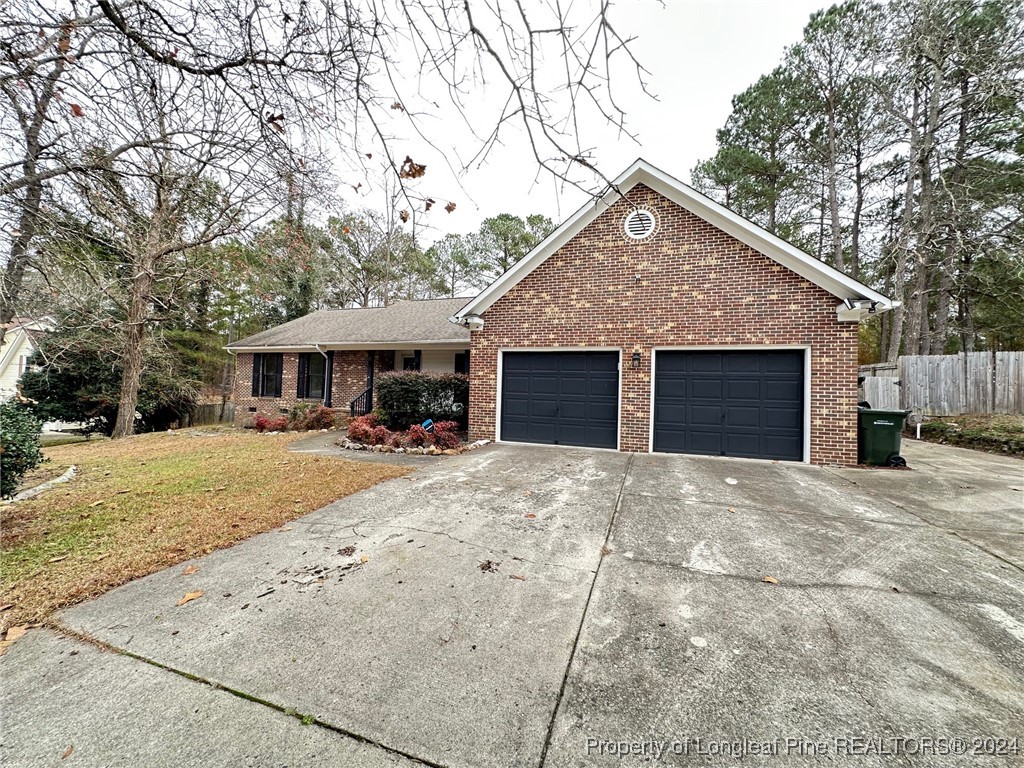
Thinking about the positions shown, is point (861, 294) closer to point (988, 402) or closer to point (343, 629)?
point (988, 402)

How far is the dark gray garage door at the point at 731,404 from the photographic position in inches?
293

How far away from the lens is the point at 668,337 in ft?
26.2

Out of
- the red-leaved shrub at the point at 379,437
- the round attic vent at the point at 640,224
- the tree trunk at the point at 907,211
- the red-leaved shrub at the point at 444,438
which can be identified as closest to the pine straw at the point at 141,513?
the red-leaved shrub at the point at 379,437

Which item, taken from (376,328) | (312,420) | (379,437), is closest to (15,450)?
(379,437)

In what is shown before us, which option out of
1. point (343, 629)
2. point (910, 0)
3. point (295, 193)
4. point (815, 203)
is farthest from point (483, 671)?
point (815, 203)

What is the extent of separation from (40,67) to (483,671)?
5.28 meters

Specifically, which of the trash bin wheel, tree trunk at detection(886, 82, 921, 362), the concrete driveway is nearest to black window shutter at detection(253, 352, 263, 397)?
the concrete driveway

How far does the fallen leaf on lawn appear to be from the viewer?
2633mm

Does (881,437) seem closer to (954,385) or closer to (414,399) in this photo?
(954,385)

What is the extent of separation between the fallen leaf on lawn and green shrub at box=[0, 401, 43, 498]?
244 centimetres

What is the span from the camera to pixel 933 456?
819 centimetres

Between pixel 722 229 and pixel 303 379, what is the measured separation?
14538 mm

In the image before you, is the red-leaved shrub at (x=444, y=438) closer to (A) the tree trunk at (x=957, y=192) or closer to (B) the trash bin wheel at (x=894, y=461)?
(B) the trash bin wheel at (x=894, y=461)

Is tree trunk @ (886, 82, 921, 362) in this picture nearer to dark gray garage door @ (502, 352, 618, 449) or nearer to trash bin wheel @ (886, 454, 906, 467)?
trash bin wheel @ (886, 454, 906, 467)
